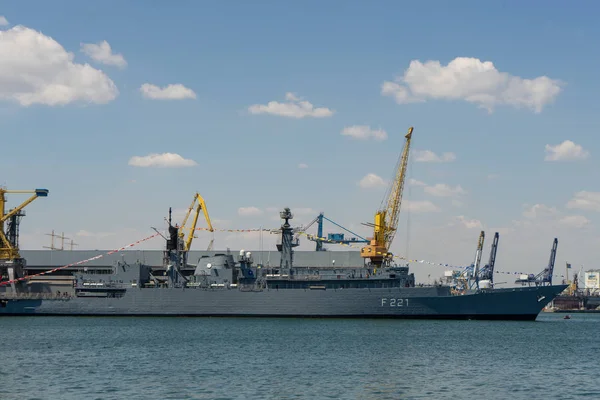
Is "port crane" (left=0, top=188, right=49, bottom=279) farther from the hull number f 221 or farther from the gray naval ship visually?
the hull number f 221

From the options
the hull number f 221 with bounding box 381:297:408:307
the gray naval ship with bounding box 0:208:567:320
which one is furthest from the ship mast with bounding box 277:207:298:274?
the hull number f 221 with bounding box 381:297:408:307

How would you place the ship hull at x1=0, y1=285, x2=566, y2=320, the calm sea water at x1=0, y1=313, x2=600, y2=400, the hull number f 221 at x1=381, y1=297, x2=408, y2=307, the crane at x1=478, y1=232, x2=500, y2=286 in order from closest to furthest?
the calm sea water at x1=0, y1=313, x2=600, y2=400
the hull number f 221 at x1=381, y1=297, x2=408, y2=307
the ship hull at x1=0, y1=285, x2=566, y2=320
the crane at x1=478, y1=232, x2=500, y2=286

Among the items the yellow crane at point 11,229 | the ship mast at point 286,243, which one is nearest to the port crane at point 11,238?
the yellow crane at point 11,229

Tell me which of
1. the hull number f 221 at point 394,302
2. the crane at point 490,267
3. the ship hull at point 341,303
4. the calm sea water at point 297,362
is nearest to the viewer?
the calm sea water at point 297,362

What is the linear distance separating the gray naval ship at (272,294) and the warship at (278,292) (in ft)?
0.32

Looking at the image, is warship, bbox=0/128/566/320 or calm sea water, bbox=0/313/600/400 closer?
calm sea water, bbox=0/313/600/400

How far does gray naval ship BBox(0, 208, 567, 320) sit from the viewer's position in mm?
75188

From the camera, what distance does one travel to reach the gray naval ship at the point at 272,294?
7519 cm

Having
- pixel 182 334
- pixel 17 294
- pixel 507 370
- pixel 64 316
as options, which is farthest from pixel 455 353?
pixel 17 294

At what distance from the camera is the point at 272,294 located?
256 feet

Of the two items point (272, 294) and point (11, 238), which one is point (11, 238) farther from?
point (272, 294)

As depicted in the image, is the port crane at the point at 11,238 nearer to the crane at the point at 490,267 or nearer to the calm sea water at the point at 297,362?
the calm sea water at the point at 297,362

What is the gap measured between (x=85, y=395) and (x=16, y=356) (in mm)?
15106

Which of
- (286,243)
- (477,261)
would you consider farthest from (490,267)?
(286,243)
